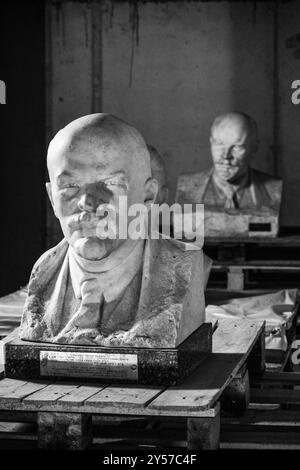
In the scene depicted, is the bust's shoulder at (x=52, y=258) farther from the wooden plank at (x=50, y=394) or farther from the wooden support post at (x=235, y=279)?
the wooden support post at (x=235, y=279)

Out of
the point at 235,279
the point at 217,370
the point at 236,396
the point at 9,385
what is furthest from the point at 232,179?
the point at 9,385

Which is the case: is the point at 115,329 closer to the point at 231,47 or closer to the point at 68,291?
the point at 68,291

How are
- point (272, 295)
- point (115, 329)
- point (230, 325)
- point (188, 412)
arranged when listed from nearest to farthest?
point (188, 412) → point (115, 329) → point (230, 325) → point (272, 295)

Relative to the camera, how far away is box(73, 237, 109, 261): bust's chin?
403 cm

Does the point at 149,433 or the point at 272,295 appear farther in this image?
the point at 272,295

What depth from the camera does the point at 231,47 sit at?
11047 millimetres

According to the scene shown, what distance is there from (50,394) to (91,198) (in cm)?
83

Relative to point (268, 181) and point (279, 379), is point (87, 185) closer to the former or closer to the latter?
point (279, 379)

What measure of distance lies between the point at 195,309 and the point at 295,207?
23.1 ft

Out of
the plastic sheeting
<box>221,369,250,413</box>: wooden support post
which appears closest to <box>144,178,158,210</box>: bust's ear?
<box>221,369,250,413</box>: wooden support post

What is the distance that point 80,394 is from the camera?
3.81 m

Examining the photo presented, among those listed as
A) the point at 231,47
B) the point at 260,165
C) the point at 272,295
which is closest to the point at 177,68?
the point at 231,47

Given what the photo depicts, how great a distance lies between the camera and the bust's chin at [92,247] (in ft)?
13.2
